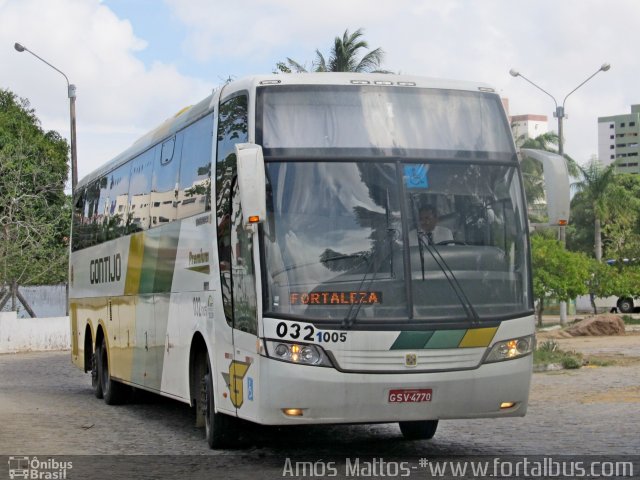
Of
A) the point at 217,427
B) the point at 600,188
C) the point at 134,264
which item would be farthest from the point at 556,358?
the point at 600,188

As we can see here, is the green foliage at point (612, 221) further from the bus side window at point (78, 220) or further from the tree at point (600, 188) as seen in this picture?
the bus side window at point (78, 220)

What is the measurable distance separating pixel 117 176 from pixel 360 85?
831 centimetres

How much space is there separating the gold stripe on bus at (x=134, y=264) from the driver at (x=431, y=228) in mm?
6338

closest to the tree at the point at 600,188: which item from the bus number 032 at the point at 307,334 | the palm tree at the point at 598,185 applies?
the palm tree at the point at 598,185

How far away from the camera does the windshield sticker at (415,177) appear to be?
35.5 ft

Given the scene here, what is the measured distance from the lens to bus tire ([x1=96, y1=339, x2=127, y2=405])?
63.0 ft

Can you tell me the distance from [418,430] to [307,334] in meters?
3.20

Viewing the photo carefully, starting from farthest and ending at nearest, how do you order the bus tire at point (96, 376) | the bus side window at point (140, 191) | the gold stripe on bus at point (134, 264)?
the bus tire at point (96, 376)
the gold stripe on bus at point (134, 264)
the bus side window at point (140, 191)

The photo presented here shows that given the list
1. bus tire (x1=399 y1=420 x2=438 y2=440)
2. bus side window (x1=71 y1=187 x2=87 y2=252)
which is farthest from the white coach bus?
bus side window (x1=71 y1=187 x2=87 y2=252)

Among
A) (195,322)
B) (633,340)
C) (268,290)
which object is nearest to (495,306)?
(268,290)

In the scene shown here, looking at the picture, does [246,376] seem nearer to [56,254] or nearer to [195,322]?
[195,322]

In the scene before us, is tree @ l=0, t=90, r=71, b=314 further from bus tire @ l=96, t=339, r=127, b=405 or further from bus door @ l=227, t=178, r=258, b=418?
bus door @ l=227, t=178, r=258, b=418

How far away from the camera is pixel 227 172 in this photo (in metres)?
11.8

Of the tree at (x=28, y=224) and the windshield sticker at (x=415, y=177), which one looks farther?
the tree at (x=28, y=224)
